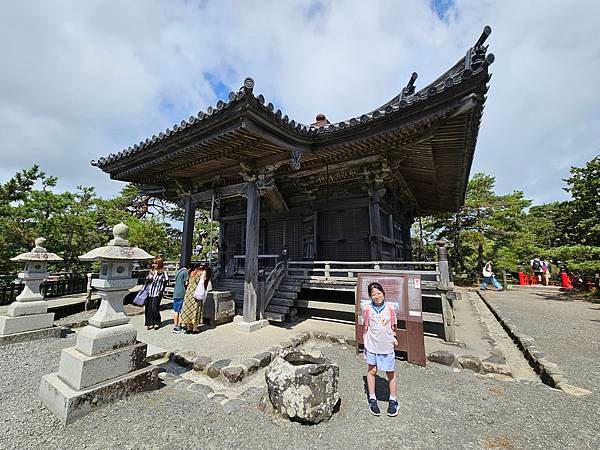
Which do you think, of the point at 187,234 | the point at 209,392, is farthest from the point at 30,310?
the point at 209,392

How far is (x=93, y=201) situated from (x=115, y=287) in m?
18.7

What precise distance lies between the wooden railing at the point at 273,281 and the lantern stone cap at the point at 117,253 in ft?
13.9

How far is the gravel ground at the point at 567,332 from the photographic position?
15.0 feet

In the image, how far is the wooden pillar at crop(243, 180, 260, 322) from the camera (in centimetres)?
717

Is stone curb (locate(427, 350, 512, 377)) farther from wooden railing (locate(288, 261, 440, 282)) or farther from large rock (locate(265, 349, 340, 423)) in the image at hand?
large rock (locate(265, 349, 340, 423))

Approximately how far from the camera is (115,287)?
3.85 m

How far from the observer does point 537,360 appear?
15.8 feet

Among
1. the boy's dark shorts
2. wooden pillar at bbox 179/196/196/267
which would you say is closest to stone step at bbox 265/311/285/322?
the boy's dark shorts

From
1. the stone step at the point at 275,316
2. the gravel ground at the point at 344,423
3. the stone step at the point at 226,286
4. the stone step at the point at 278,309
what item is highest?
the stone step at the point at 226,286

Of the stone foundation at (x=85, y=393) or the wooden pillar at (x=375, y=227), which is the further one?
the wooden pillar at (x=375, y=227)

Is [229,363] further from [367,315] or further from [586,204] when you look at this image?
[586,204]

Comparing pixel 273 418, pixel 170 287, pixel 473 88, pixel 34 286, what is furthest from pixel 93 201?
pixel 473 88

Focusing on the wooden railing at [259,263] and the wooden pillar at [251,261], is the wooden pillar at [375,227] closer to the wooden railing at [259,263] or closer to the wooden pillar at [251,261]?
the wooden pillar at [251,261]

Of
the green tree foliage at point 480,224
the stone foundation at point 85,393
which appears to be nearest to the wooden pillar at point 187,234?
the stone foundation at point 85,393
